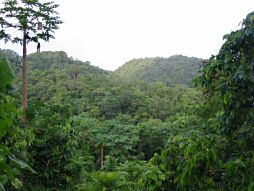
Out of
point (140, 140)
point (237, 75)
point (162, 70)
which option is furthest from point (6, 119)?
point (162, 70)

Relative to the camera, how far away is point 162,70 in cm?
5872

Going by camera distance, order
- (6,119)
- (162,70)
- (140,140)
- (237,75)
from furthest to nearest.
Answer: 1. (162,70)
2. (140,140)
3. (237,75)
4. (6,119)

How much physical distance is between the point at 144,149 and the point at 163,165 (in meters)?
18.5

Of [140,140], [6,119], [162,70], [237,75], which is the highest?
[162,70]

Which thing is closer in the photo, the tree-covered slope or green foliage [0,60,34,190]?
green foliage [0,60,34,190]

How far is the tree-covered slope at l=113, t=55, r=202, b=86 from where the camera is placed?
173 feet

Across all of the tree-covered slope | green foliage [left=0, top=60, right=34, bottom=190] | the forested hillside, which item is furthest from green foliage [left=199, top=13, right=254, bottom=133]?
the tree-covered slope

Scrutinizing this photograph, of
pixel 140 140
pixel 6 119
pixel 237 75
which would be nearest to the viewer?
pixel 6 119

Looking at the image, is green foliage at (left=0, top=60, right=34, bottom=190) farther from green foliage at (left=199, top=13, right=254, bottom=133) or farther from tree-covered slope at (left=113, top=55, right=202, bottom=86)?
tree-covered slope at (left=113, top=55, right=202, bottom=86)

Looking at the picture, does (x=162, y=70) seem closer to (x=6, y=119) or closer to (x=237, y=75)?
(x=237, y=75)

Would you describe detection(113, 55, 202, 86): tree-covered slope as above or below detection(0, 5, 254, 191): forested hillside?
above

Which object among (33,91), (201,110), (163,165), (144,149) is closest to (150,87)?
(33,91)

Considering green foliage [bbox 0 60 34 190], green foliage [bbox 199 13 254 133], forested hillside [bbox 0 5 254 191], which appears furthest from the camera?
green foliage [bbox 199 13 254 133]

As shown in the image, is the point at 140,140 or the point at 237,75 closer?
the point at 237,75
